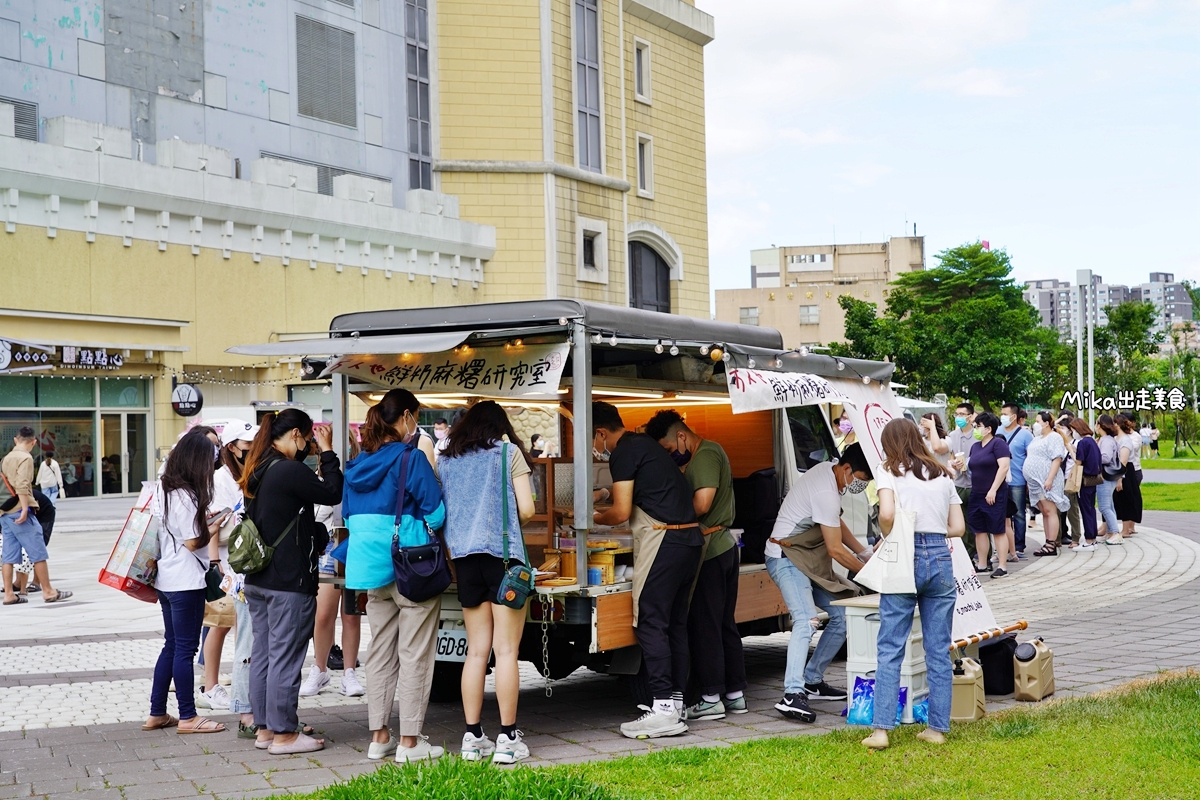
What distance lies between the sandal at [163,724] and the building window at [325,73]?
28.9 metres

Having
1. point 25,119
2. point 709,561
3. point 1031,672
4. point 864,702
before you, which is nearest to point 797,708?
point 864,702

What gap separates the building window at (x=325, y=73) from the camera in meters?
34.8

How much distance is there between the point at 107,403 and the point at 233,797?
82.5ft

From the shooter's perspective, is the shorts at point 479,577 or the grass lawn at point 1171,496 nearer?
the shorts at point 479,577

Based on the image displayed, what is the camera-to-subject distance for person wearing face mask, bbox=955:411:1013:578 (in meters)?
15.5

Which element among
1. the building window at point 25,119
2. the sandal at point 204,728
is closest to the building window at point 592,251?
the building window at point 25,119

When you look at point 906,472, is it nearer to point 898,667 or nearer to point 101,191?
point 898,667

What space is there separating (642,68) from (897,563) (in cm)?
4076

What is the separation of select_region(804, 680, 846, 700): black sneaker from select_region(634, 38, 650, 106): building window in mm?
38507

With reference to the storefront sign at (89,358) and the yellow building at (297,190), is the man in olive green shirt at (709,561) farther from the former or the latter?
the storefront sign at (89,358)

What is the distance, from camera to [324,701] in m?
9.05

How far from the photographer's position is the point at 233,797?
6.33m

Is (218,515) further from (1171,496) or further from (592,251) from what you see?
(592,251)

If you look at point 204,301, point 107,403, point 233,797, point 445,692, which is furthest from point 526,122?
point 233,797
